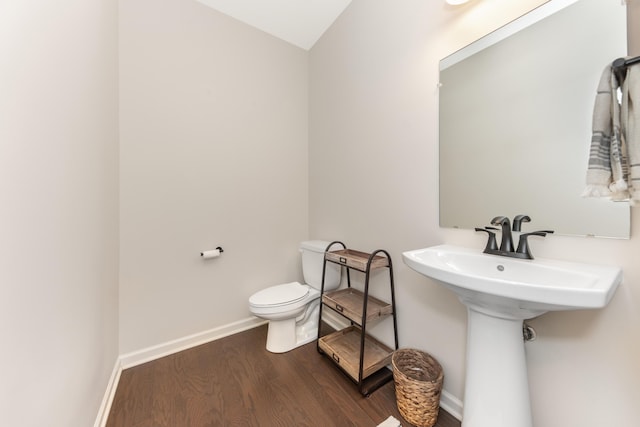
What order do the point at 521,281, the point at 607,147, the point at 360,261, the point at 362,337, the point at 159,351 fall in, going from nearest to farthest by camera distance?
the point at 607,147 < the point at 521,281 < the point at 362,337 < the point at 360,261 < the point at 159,351

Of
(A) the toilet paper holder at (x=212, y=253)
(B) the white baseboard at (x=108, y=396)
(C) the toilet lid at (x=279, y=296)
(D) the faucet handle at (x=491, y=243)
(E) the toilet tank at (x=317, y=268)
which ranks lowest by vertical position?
(B) the white baseboard at (x=108, y=396)

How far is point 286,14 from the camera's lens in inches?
74.1

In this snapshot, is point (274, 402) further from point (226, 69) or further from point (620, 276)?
point (226, 69)

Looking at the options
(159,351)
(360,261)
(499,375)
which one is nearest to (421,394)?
(499,375)

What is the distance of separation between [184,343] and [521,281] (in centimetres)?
212

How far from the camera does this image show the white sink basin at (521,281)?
595 millimetres

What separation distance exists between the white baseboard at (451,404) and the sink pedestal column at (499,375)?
1.01 feet

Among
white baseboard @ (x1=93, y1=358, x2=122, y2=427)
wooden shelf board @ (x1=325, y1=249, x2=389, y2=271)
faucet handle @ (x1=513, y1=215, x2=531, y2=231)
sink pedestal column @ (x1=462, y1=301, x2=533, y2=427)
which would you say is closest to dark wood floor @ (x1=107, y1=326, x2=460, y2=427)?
white baseboard @ (x1=93, y1=358, x2=122, y2=427)

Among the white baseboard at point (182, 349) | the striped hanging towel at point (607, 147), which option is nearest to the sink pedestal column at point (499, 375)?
the white baseboard at point (182, 349)

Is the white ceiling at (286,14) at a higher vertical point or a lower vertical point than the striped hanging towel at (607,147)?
higher

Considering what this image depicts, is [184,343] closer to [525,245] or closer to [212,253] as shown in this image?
[212,253]

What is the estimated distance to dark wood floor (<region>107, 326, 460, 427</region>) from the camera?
1.17 m

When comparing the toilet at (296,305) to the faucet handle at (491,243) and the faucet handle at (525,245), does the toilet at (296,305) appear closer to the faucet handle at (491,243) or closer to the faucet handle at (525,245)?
the faucet handle at (491,243)

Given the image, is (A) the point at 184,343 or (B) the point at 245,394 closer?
(B) the point at 245,394
